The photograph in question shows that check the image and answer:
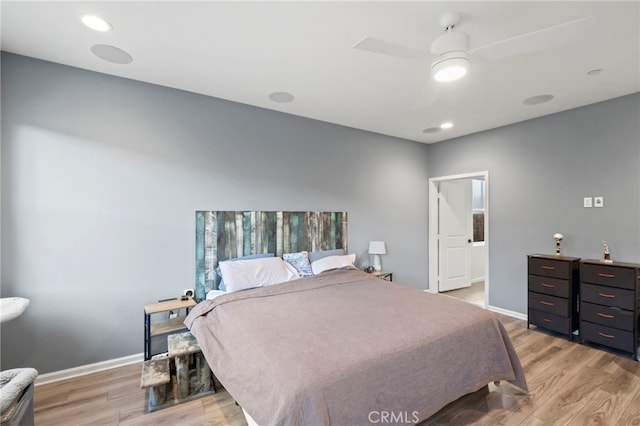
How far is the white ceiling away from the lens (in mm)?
1803

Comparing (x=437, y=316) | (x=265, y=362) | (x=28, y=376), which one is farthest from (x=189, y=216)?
(x=437, y=316)

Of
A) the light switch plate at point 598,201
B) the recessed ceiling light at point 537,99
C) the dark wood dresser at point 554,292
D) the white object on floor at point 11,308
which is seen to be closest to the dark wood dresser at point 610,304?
the dark wood dresser at point 554,292

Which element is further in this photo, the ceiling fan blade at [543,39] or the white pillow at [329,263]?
the white pillow at [329,263]

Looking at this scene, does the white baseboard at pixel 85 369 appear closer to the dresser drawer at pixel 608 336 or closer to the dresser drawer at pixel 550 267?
the dresser drawer at pixel 550 267

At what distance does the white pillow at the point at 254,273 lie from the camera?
285 cm

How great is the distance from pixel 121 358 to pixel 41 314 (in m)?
0.76

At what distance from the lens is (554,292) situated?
329 centimetres

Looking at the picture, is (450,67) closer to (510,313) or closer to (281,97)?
(281,97)

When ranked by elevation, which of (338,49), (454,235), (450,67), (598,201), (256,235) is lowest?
(454,235)

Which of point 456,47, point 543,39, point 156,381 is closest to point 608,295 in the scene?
point 543,39

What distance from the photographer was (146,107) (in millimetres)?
2828

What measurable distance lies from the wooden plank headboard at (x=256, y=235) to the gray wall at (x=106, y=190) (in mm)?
112

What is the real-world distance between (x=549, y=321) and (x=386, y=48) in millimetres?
3614

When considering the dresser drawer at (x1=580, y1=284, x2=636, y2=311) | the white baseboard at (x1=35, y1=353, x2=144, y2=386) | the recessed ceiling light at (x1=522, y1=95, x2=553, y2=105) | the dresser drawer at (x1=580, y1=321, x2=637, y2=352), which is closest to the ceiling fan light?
the recessed ceiling light at (x1=522, y1=95, x2=553, y2=105)
